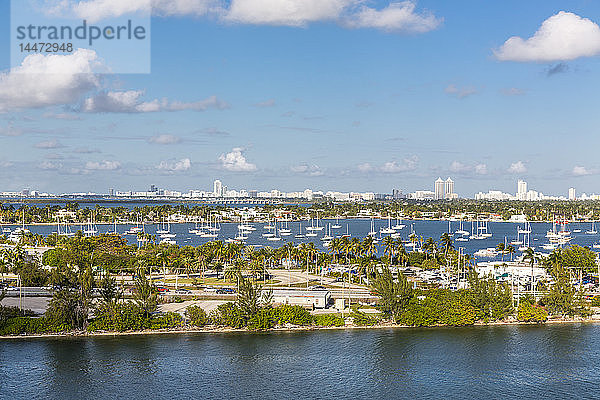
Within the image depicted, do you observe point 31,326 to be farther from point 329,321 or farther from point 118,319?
point 329,321

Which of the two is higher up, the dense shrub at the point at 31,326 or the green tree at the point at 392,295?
the green tree at the point at 392,295

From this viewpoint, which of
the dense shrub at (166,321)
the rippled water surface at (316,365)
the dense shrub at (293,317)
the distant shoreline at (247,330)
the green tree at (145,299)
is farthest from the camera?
the dense shrub at (293,317)

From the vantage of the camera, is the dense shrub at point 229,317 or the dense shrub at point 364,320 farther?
the dense shrub at point 364,320

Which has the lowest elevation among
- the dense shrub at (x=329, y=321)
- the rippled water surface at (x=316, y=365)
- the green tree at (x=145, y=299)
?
the rippled water surface at (x=316, y=365)

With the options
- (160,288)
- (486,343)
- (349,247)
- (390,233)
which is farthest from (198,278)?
(390,233)

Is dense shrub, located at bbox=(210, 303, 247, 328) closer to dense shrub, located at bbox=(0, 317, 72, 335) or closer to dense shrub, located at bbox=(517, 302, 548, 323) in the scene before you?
dense shrub, located at bbox=(0, 317, 72, 335)

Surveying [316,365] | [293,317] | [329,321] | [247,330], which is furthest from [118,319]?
[316,365]

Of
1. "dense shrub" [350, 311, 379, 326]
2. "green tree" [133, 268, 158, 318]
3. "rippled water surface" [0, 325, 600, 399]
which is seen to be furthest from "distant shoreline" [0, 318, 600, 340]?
"green tree" [133, 268, 158, 318]

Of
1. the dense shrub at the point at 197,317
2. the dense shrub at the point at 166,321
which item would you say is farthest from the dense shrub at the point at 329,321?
the dense shrub at the point at 166,321

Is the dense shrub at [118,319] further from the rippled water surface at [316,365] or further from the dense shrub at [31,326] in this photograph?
the dense shrub at [31,326]

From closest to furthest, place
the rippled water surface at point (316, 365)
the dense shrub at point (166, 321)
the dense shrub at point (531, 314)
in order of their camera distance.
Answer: the rippled water surface at point (316, 365), the dense shrub at point (166, 321), the dense shrub at point (531, 314)
